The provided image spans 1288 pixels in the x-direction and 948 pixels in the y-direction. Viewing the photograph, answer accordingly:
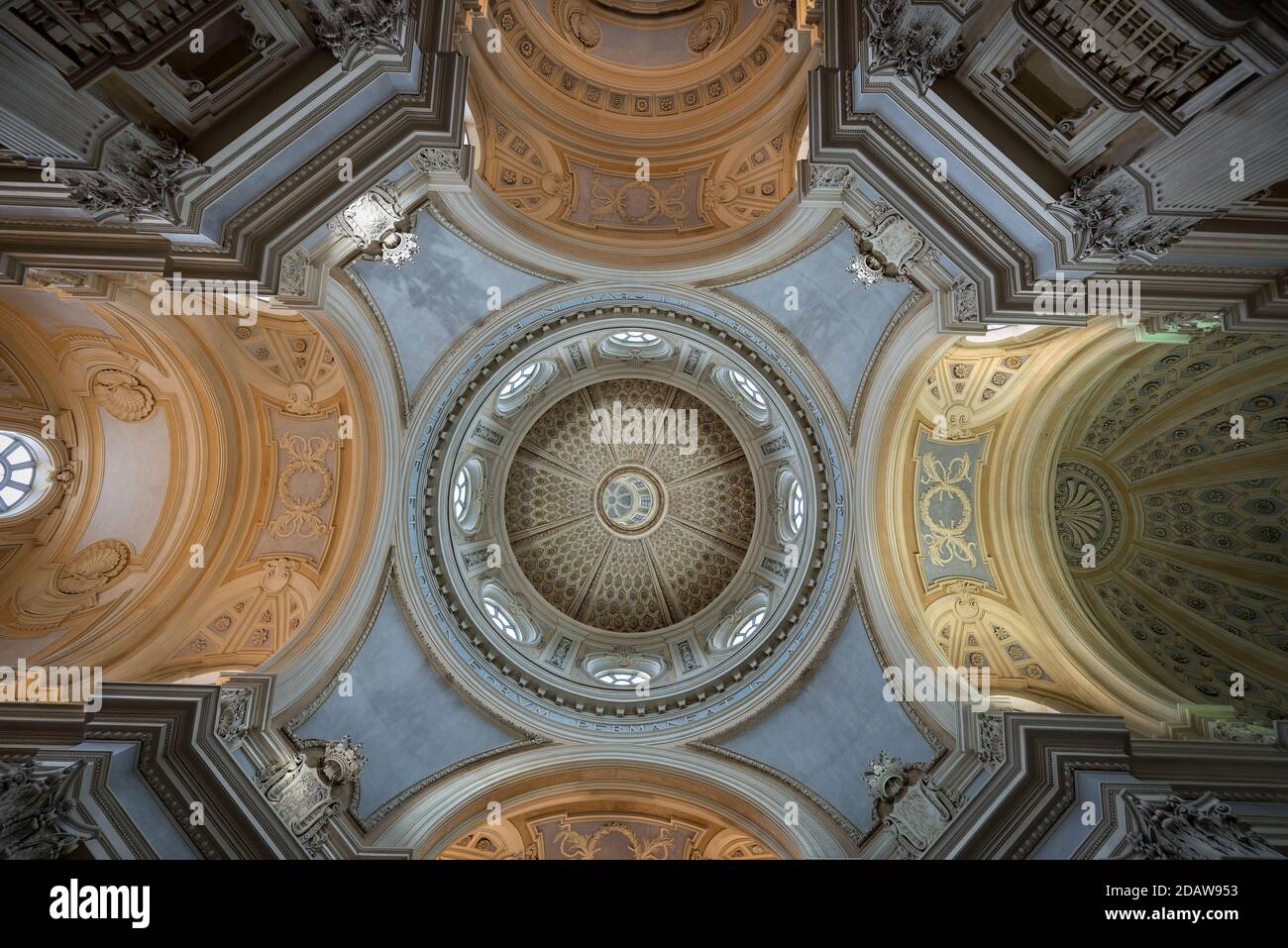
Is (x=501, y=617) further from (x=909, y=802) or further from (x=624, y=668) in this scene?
(x=909, y=802)

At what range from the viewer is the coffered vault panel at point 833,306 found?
1196 cm

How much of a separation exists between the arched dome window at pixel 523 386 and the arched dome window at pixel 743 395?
4333 millimetres

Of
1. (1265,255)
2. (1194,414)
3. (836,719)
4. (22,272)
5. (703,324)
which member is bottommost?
(836,719)

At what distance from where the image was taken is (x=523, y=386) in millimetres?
15852

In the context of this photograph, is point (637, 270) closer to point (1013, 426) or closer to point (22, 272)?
point (1013, 426)

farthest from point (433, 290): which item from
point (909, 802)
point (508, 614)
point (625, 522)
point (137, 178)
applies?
point (909, 802)

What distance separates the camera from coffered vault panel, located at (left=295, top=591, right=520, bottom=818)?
475 inches

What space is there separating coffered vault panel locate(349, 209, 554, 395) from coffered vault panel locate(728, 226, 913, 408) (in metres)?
4.87
